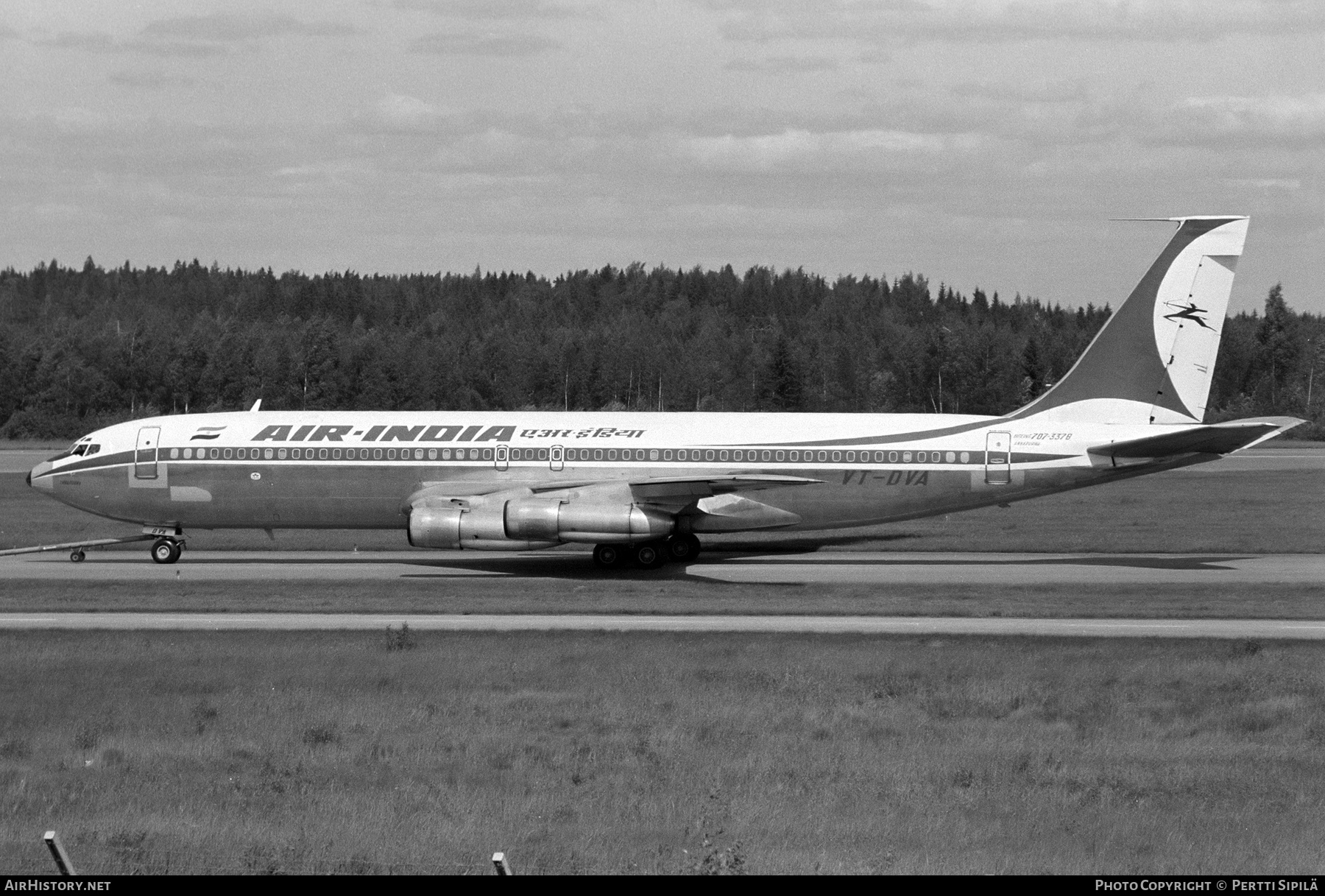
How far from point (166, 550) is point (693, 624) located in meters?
18.0

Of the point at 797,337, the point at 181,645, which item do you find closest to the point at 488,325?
the point at 797,337

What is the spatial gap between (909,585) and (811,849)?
21.1 m

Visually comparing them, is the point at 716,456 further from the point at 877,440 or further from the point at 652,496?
the point at 877,440

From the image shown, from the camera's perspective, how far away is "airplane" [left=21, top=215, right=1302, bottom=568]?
125ft

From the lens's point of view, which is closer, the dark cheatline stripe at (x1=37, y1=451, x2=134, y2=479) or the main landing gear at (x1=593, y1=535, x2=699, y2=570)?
the main landing gear at (x1=593, y1=535, x2=699, y2=570)

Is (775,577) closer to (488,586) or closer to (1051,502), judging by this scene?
(488,586)

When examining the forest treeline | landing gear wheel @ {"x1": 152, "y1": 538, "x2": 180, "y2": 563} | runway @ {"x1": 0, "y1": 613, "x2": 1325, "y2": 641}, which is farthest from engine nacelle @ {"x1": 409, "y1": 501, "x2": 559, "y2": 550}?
the forest treeline

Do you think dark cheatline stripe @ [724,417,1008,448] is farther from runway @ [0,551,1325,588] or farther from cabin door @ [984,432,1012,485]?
runway @ [0,551,1325,588]

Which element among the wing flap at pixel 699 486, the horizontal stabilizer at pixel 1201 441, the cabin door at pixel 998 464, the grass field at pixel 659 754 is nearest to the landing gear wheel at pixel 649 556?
the wing flap at pixel 699 486

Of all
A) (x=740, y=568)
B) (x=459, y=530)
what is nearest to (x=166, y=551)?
(x=459, y=530)

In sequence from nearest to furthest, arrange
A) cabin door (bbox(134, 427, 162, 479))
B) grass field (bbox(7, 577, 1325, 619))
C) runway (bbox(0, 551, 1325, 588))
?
1. grass field (bbox(7, 577, 1325, 619))
2. runway (bbox(0, 551, 1325, 588))
3. cabin door (bbox(134, 427, 162, 479))

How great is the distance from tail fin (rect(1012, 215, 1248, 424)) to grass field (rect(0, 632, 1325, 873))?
46.8ft

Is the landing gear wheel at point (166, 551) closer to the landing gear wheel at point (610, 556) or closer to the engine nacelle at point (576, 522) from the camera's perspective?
the engine nacelle at point (576, 522)

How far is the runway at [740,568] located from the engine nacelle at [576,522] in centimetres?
118
